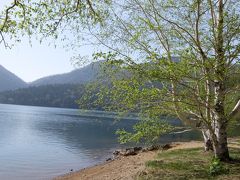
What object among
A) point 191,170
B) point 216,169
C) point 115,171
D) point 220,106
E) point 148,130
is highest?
point 220,106

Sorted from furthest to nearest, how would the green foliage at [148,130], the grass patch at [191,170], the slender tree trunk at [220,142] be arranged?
the slender tree trunk at [220,142]
the green foliage at [148,130]
the grass patch at [191,170]

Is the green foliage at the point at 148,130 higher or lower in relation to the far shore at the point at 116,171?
higher

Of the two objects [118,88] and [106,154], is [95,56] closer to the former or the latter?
[118,88]

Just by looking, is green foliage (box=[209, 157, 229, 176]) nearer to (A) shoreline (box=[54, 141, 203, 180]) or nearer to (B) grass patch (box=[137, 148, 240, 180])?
(B) grass patch (box=[137, 148, 240, 180])

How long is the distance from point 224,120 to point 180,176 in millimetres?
4197

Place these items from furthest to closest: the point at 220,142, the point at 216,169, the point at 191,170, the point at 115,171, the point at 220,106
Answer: the point at 115,171, the point at 220,142, the point at 191,170, the point at 220,106, the point at 216,169

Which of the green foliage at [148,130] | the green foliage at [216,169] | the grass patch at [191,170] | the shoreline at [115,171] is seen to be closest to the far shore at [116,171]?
the shoreline at [115,171]

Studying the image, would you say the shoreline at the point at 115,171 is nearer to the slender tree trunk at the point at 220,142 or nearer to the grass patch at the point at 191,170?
the grass patch at the point at 191,170

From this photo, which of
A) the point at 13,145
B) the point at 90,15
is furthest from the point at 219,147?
the point at 13,145

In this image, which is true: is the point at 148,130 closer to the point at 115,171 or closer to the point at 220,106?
the point at 220,106

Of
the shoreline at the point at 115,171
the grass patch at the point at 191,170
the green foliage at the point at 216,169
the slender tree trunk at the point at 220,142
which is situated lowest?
the shoreline at the point at 115,171

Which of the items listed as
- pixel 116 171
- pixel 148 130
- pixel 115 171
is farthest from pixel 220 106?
pixel 115 171

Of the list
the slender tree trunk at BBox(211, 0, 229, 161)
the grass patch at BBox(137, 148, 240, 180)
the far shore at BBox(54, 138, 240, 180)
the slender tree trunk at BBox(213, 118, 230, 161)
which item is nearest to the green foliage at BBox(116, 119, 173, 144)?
the grass patch at BBox(137, 148, 240, 180)

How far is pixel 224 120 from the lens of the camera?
2052 cm
